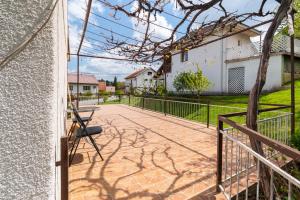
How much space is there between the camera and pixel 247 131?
5.84 ft

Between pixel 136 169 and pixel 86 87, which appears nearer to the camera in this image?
pixel 136 169

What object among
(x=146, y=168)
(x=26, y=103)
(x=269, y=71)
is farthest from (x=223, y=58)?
(x=26, y=103)

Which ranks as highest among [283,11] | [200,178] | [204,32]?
[204,32]

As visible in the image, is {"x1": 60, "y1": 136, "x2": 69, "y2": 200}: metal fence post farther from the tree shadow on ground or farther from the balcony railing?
the tree shadow on ground

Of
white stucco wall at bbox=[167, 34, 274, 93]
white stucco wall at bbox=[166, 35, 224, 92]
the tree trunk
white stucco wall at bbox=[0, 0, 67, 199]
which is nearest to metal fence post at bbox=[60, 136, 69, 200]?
white stucco wall at bbox=[0, 0, 67, 199]

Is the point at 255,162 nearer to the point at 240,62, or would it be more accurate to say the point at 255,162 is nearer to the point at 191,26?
the point at 191,26

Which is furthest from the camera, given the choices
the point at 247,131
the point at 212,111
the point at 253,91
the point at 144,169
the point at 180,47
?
the point at 212,111

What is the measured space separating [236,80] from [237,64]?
1.00 meters

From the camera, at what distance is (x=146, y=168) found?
3.22 m

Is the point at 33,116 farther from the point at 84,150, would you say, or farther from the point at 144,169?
the point at 84,150

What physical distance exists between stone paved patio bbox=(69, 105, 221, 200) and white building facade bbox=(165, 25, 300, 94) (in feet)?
26.7

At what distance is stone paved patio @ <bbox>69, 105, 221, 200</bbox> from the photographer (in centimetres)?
251

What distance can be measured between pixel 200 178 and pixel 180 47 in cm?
251

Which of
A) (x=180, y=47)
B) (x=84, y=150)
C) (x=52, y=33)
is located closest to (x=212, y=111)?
(x=180, y=47)
